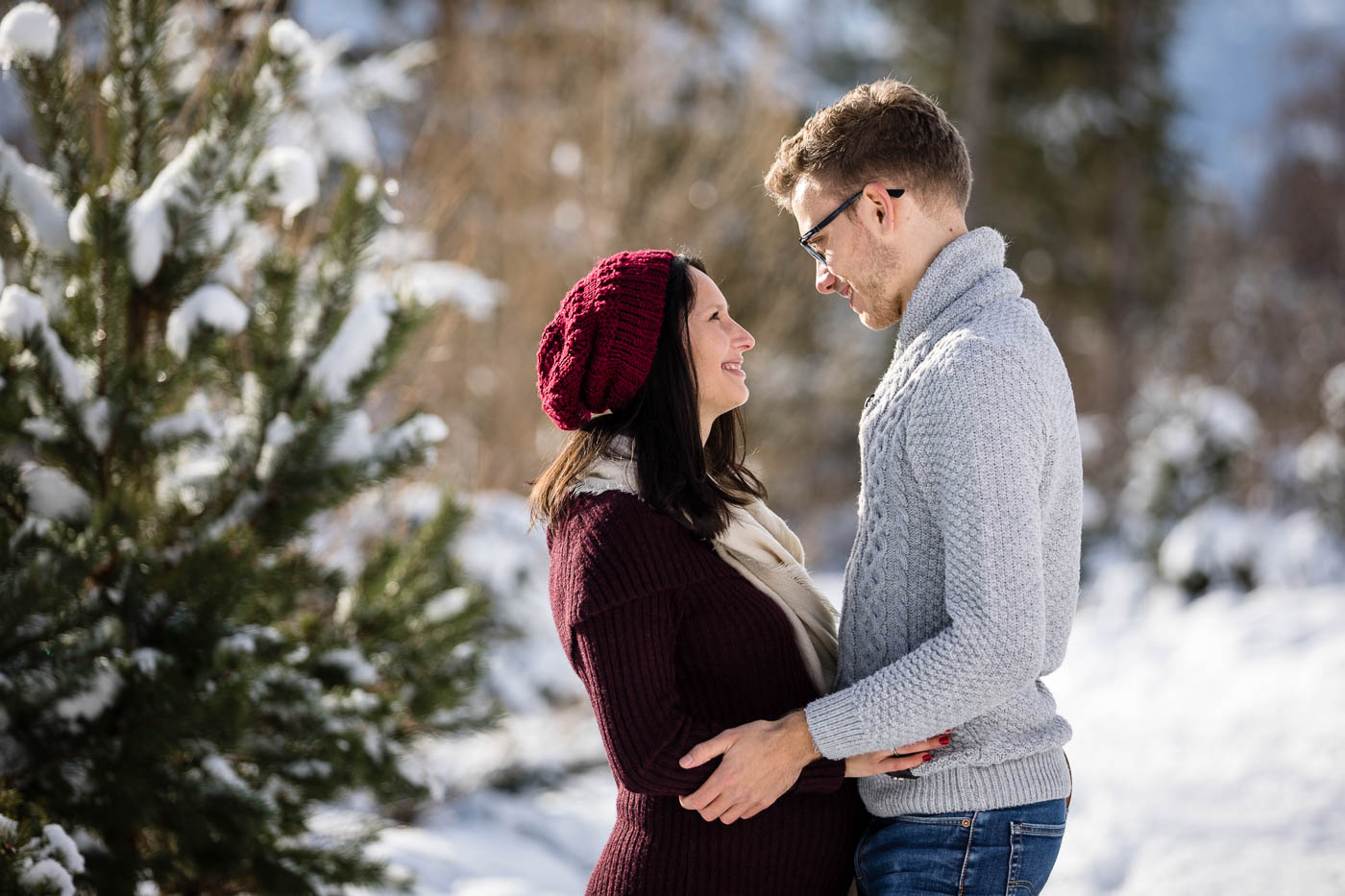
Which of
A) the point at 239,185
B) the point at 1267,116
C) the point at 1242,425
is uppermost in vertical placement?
the point at 1267,116

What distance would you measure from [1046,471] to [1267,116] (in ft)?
92.8

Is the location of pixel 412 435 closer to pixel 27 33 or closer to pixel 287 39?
pixel 287 39

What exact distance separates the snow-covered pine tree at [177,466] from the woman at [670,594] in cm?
105

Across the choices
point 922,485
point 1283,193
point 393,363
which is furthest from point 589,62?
point 1283,193

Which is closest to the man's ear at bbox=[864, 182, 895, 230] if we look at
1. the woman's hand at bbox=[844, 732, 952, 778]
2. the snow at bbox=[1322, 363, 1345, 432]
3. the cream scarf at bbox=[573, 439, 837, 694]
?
the cream scarf at bbox=[573, 439, 837, 694]

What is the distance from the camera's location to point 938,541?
1.76 metres

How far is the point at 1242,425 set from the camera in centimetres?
966

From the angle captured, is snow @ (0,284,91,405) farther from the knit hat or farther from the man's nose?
the man's nose

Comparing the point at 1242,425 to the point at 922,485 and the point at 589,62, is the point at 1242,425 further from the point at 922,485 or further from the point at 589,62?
the point at 922,485

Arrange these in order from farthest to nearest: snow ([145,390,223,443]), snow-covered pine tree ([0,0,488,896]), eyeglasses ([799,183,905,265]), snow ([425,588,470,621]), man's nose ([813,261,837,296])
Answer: snow ([425,588,470,621]) → snow ([145,390,223,443]) → snow-covered pine tree ([0,0,488,896]) → man's nose ([813,261,837,296]) → eyeglasses ([799,183,905,265])

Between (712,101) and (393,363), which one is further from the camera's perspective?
(712,101)

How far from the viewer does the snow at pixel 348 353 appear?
2779 millimetres

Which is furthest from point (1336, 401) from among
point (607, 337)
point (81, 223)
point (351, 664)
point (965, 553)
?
point (81, 223)

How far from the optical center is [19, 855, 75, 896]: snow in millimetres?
2016
